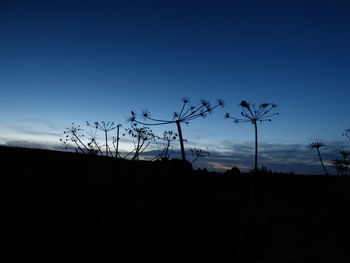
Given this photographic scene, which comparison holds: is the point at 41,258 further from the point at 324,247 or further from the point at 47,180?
the point at 324,247

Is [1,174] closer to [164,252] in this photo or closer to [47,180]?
[47,180]

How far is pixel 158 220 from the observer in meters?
6.93

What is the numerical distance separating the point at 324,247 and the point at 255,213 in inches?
90.3

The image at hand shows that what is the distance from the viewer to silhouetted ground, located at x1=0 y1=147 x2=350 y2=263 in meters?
5.36

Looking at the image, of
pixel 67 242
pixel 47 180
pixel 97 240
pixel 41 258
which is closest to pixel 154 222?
pixel 97 240

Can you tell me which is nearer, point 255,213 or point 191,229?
point 191,229

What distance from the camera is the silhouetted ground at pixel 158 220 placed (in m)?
5.36

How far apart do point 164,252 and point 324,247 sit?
4.24 m

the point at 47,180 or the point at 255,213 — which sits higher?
the point at 47,180

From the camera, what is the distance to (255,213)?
316 inches

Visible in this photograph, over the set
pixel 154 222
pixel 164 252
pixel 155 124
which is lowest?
pixel 164 252

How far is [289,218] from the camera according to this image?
784 cm

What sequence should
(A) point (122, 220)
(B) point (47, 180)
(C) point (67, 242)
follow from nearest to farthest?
(C) point (67, 242)
(A) point (122, 220)
(B) point (47, 180)

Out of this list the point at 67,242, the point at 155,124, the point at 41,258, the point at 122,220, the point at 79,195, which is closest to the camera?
the point at 41,258
